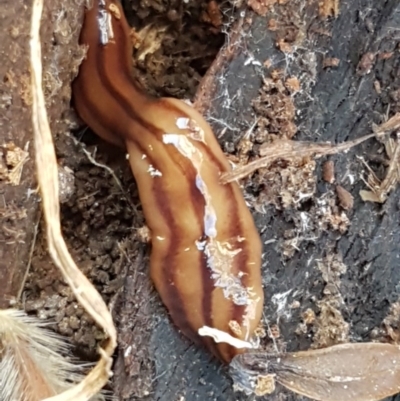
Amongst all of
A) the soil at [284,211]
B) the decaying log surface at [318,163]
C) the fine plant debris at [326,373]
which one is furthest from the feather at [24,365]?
the fine plant debris at [326,373]

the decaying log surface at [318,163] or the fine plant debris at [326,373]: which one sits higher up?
the decaying log surface at [318,163]

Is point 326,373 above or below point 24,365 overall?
below

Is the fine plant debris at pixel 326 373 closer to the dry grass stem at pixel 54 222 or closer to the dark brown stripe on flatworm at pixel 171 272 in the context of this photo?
the dark brown stripe on flatworm at pixel 171 272

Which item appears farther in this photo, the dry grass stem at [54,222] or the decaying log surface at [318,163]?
the decaying log surface at [318,163]

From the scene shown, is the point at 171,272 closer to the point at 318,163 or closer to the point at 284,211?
the point at 284,211

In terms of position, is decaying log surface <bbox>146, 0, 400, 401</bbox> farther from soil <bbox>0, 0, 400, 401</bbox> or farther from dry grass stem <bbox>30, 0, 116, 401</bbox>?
dry grass stem <bbox>30, 0, 116, 401</bbox>

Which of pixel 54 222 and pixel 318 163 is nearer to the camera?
pixel 54 222

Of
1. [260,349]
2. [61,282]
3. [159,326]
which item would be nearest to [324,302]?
[260,349]

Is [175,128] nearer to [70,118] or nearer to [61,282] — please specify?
[70,118]

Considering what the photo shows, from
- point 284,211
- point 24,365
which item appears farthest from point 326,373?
point 24,365
